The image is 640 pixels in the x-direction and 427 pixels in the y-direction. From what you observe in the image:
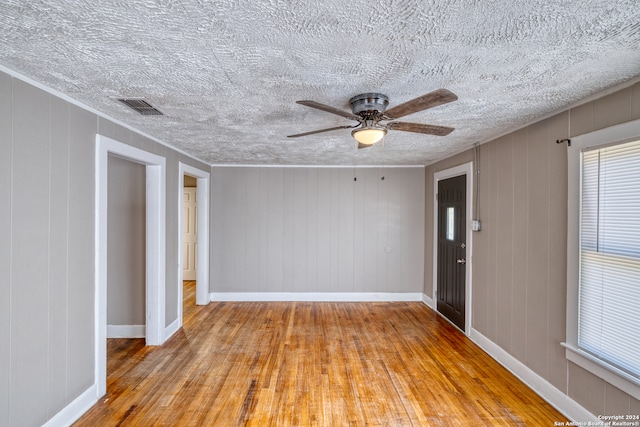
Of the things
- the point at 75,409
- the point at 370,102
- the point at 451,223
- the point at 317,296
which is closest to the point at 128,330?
the point at 75,409

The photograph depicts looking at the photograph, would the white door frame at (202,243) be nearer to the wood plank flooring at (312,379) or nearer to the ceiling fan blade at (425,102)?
the wood plank flooring at (312,379)

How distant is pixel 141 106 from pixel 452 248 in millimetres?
4160

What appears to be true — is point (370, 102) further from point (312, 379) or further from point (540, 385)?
point (540, 385)

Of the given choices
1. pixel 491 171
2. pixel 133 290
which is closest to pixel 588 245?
pixel 491 171

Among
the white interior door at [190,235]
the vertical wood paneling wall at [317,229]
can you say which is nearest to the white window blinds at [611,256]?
the vertical wood paneling wall at [317,229]

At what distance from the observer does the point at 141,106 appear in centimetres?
225

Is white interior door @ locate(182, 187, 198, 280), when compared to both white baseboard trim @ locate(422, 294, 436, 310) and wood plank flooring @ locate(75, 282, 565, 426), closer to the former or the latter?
wood plank flooring @ locate(75, 282, 565, 426)

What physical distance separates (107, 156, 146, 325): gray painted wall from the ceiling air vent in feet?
4.91

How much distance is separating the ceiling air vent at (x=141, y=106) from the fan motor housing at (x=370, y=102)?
1607 mm

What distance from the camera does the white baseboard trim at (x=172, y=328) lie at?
354 cm

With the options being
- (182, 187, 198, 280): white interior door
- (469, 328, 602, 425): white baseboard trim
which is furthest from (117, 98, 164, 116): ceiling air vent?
(182, 187, 198, 280): white interior door

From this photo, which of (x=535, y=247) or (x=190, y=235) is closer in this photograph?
(x=535, y=247)

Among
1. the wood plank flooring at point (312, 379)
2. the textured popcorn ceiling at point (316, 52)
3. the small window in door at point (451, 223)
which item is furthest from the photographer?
the small window in door at point (451, 223)

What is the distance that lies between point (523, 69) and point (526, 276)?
194 centimetres
